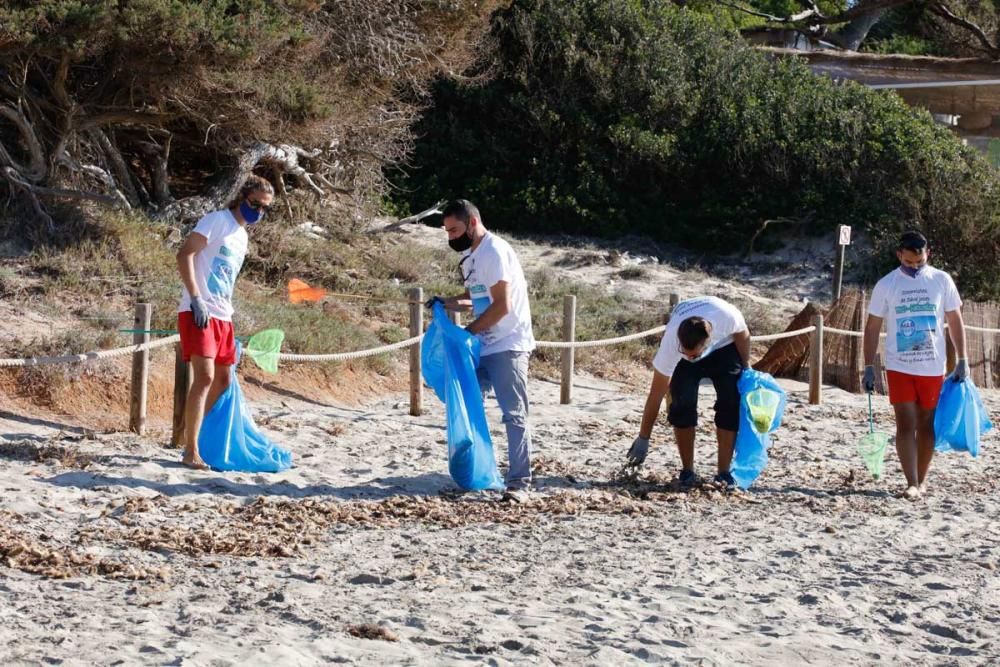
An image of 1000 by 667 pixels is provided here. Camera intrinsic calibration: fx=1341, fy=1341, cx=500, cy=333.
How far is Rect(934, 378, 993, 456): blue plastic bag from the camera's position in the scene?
26.5ft

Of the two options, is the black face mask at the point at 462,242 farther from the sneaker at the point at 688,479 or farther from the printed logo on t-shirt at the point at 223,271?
the sneaker at the point at 688,479

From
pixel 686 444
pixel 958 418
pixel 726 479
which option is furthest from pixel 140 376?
pixel 958 418

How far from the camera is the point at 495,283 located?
23.4 ft

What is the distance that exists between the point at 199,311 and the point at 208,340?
203mm

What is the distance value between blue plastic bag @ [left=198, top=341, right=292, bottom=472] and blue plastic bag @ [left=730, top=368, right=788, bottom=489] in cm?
272

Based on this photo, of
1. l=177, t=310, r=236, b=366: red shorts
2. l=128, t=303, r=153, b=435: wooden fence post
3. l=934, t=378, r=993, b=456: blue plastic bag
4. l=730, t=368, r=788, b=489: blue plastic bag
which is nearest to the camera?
l=177, t=310, r=236, b=366: red shorts

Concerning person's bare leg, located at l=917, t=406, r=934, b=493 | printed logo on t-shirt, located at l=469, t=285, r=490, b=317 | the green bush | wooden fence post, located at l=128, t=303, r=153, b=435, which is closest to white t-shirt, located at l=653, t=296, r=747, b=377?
printed logo on t-shirt, located at l=469, t=285, r=490, b=317

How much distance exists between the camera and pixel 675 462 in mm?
9008

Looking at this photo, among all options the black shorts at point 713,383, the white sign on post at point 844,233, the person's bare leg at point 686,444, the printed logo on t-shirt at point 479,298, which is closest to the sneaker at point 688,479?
the person's bare leg at point 686,444

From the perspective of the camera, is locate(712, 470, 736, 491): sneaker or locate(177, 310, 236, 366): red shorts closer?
locate(177, 310, 236, 366): red shorts

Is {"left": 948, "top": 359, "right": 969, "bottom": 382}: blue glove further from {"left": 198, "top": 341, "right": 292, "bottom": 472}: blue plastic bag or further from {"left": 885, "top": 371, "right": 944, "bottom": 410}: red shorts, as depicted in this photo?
{"left": 198, "top": 341, "right": 292, "bottom": 472}: blue plastic bag

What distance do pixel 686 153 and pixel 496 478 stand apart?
13.3 m

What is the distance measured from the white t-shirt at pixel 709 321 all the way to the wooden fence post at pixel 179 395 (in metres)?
2.81

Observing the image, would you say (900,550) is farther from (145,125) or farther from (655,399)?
(145,125)
